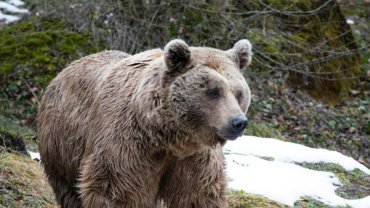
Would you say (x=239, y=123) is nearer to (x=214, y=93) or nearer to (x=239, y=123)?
(x=239, y=123)

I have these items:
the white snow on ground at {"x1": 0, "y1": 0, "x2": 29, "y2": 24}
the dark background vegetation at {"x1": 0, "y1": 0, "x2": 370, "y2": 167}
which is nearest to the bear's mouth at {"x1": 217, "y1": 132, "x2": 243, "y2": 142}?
the dark background vegetation at {"x1": 0, "y1": 0, "x2": 370, "y2": 167}

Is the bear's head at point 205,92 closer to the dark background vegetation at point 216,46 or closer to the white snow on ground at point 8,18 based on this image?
the dark background vegetation at point 216,46

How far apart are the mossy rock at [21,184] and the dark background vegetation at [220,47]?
3.17 meters

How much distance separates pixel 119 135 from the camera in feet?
17.2

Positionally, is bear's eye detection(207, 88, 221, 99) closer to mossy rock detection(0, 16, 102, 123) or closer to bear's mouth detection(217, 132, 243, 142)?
bear's mouth detection(217, 132, 243, 142)

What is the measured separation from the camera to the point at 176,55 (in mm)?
5023

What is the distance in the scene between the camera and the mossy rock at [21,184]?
19.8 feet

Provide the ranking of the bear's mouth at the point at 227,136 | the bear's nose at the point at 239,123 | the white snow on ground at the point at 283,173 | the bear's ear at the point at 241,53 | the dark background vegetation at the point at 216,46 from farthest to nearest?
the dark background vegetation at the point at 216,46 → the white snow on ground at the point at 283,173 → the bear's ear at the point at 241,53 → the bear's mouth at the point at 227,136 → the bear's nose at the point at 239,123

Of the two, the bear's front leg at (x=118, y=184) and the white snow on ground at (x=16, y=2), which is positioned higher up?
the bear's front leg at (x=118, y=184)

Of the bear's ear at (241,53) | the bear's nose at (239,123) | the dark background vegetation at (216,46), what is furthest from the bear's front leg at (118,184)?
the dark background vegetation at (216,46)

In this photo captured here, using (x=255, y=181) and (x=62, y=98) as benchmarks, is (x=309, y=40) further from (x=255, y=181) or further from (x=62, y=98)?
(x=62, y=98)

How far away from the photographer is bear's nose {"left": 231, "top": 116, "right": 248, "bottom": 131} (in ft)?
15.1

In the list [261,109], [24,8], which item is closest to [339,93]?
[261,109]

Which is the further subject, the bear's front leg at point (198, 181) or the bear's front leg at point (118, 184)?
the bear's front leg at point (198, 181)
